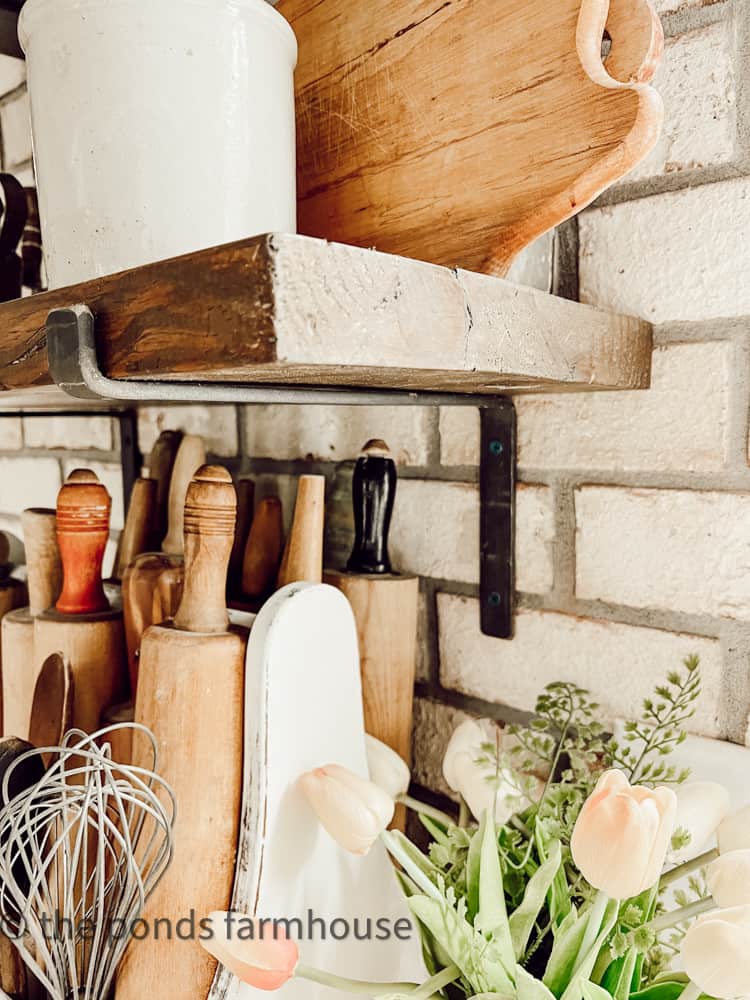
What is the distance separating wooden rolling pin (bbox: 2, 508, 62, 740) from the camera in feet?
1.89

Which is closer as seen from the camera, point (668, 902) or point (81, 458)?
point (668, 902)

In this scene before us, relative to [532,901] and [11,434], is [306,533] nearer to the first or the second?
[532,901]

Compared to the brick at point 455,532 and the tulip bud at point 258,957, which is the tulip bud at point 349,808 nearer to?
the tulip bud at point 258,957

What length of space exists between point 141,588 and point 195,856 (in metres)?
0.17

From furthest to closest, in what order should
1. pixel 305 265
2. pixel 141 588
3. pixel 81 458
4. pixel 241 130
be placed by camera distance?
pixel 81 458 → pixel 141 588 → pixel 241 130 → pixel 305 265

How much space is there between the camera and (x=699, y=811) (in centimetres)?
42

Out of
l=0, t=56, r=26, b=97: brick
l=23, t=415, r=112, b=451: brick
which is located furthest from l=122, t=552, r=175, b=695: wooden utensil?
l=0, t=56, r=26, b=97: brick

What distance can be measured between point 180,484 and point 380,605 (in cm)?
22

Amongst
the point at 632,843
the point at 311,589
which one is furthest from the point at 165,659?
the point at 632,843

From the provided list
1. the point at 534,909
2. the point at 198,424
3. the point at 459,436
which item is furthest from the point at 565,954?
the point at 198,424

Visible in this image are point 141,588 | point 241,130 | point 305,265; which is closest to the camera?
point 305,265

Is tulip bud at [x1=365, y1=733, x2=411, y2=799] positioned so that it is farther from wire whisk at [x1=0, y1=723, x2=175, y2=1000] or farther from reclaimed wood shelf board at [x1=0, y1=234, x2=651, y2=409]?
reclaimed wood shelf board at [x1=0, y1=234, x2=651, y2=409]

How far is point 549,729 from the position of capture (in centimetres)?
55

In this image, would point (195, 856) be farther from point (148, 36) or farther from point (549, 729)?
point (148, 36)
